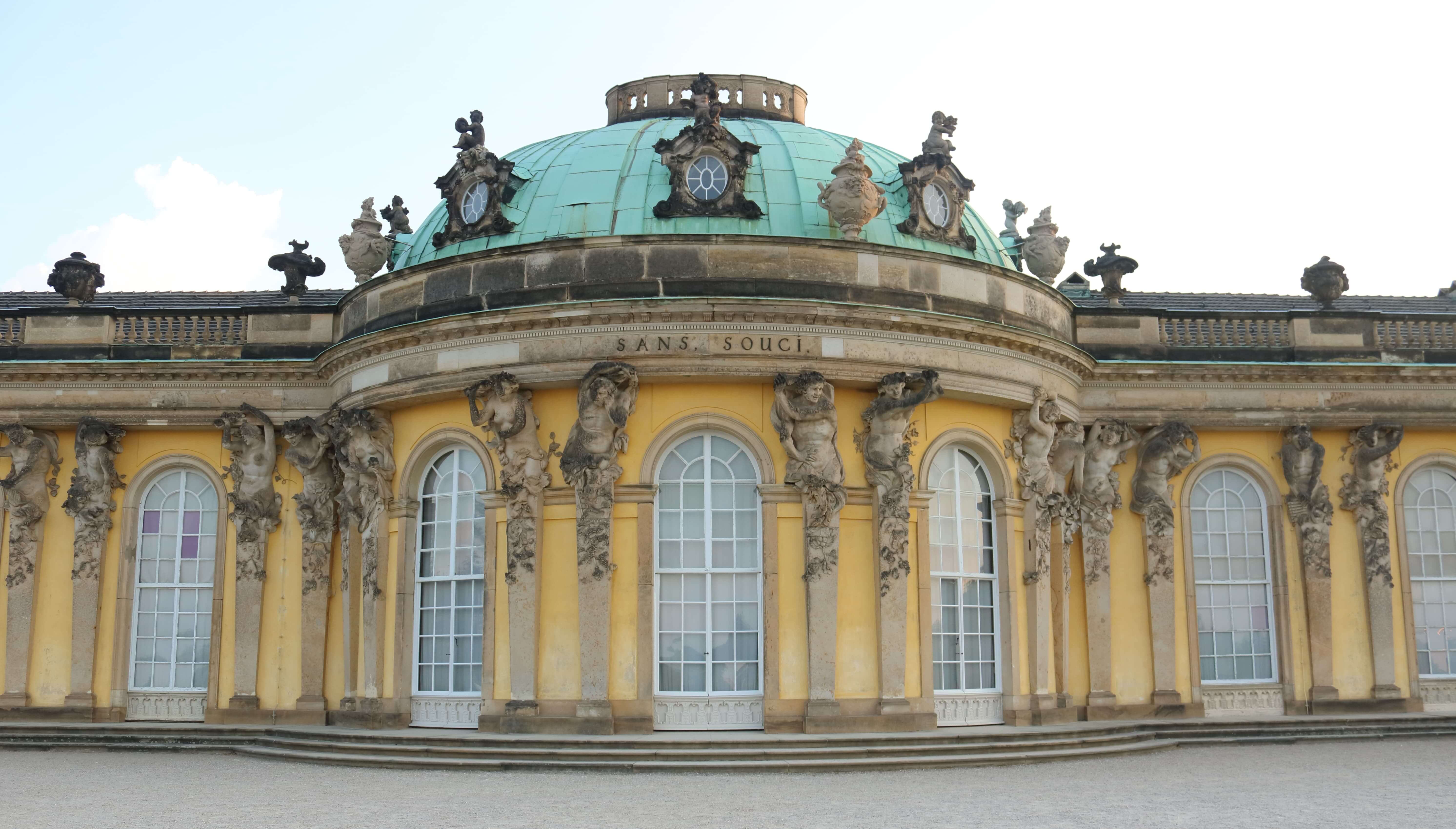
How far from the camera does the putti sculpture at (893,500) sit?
2061 cm

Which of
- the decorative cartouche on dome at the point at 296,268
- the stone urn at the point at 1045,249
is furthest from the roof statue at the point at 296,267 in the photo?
the stone urn at the point at 1045,249

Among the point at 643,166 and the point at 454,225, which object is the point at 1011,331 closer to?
the point at 643,166

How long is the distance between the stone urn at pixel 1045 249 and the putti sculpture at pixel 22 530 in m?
17.1

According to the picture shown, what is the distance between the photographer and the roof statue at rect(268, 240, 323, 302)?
2623 centimetres

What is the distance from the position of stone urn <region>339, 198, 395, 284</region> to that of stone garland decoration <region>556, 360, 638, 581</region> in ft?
20.1

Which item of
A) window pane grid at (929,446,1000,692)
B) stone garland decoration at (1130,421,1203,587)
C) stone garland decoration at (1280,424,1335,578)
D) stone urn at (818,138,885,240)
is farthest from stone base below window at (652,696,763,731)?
stone garland decoration at (1280,424,1335,578)

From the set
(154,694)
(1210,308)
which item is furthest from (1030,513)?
(154,694)

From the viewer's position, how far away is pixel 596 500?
2047 cm

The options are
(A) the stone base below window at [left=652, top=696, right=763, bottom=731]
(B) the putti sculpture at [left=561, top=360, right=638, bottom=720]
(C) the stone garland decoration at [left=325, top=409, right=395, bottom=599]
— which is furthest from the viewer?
(C) the stone garland decoration at [left=325, top=409, right=395, bottom=599]

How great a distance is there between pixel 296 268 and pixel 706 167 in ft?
27.6

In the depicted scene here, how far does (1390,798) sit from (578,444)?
1107 centimetres

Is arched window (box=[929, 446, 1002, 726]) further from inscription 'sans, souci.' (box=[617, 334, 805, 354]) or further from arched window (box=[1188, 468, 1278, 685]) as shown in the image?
arched window (box=[1188, 468, 1278, 685])

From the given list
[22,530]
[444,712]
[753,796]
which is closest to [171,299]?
[22,530]

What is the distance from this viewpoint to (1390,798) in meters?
15.4
